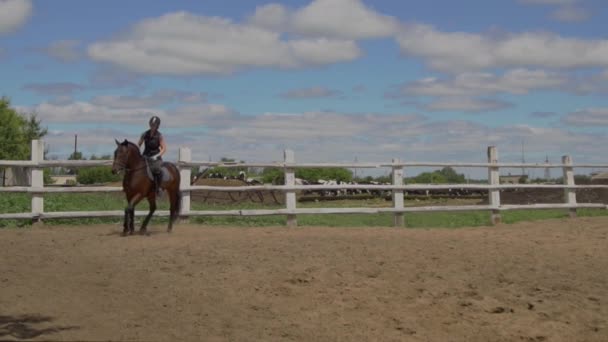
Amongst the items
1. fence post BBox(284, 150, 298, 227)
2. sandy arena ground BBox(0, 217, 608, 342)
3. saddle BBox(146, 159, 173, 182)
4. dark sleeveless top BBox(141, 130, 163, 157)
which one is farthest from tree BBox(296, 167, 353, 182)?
sandy arena ground BBox(0, 217, 608, 342)

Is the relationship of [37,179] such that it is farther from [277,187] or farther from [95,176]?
[95,176]

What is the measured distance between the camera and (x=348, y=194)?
111 feet

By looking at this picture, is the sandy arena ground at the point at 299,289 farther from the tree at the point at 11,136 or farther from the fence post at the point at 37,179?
the tree at the point at 11,136

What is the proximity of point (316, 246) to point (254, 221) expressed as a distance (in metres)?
5.57

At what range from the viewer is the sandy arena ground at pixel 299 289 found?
6.84 metres

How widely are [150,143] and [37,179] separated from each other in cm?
315

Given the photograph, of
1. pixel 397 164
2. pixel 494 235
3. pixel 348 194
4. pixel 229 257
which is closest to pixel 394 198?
pixel 397 164

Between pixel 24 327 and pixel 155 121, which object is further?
pixel 155 121

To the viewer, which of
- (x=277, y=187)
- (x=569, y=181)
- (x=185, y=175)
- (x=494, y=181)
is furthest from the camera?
(x=569, y=181)

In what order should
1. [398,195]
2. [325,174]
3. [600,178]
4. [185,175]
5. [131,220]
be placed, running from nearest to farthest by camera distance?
[131,220], [185,175], [398,195], [600,178], [325,174]

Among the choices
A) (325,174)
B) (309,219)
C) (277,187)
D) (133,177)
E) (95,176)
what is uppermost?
(95,176)

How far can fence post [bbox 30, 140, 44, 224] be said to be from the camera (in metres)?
14.3

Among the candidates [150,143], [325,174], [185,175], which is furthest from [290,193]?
[325,174]

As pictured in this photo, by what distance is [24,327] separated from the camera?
590 centimetres
